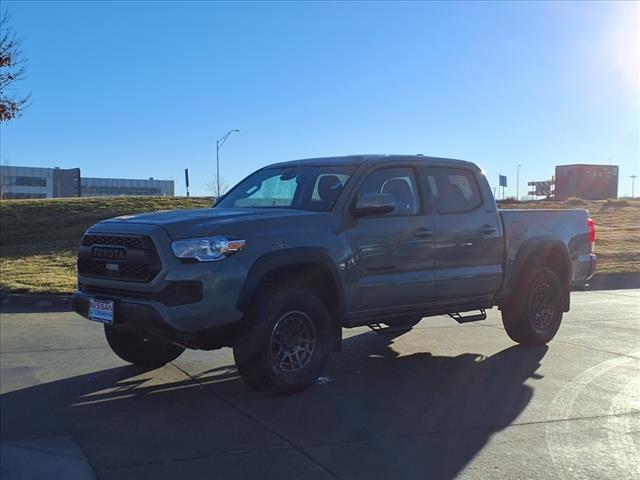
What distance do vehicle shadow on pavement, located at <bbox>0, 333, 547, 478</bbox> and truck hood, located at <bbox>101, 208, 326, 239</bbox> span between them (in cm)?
144

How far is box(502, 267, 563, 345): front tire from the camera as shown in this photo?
7672 millimetres

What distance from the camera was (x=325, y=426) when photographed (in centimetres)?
494

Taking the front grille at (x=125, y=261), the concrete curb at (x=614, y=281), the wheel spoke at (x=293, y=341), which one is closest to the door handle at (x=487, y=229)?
the wheel spoke at (x=293, y=341)

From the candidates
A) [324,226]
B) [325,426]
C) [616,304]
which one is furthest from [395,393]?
[616,304]

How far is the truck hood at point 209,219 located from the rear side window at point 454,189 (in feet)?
5.49

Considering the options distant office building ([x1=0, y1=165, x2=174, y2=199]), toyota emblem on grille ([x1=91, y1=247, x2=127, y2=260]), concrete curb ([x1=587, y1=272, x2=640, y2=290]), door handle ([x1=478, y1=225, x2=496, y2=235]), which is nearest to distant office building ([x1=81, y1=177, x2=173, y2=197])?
distant office building ([x1=0, y1=165, x2=174, y2=199])

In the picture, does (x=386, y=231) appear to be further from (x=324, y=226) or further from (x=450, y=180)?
(x=450, y=180)

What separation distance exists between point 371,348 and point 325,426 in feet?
10.0

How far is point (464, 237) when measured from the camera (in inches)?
271

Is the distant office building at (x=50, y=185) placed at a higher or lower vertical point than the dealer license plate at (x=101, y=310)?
higher

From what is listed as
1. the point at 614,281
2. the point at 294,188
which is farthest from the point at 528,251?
the point at 614,281

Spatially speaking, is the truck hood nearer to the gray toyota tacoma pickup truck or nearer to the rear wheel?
the gray toyota tacoma pickup truck

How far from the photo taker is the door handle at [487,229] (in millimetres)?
7090

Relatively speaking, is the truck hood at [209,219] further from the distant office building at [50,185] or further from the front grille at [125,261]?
the distant office building at [50,185]
